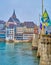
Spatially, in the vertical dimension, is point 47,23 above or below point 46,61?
above

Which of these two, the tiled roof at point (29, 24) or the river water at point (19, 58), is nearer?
the river water at point (19, 58)

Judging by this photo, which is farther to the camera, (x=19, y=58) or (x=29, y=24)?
(x=29, y=24)

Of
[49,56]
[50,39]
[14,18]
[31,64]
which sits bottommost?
[31,64]

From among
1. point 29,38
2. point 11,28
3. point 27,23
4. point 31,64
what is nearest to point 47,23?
point 31,64

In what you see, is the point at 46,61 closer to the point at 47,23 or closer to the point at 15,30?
the point at 47,23

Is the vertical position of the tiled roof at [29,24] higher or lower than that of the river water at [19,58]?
higher

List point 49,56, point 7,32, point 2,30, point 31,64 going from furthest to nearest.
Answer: point 2,30
point 7,32
point 31,64
point 49,56

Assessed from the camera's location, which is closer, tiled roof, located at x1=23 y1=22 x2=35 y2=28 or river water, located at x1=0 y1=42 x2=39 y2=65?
river water, located at x1=0 y1=42 x2=39 y2=65

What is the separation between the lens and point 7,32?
124125 millimetres

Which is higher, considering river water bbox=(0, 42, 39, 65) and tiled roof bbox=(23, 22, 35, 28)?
tiled roof bbox=(23, 22, 35, 28)

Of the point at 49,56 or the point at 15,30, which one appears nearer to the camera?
the point at 49,56

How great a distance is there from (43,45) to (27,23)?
11870 cm

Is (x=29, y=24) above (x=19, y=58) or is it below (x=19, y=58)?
above

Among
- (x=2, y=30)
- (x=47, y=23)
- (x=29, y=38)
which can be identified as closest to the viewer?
(x=47, y=23)
